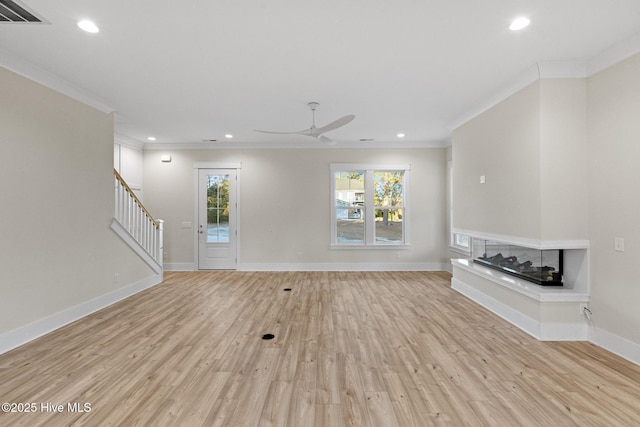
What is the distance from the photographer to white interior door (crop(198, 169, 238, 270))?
6598 mm

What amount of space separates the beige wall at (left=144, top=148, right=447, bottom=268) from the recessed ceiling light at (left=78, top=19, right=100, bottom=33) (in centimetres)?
420

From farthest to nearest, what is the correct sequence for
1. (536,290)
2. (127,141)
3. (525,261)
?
(127,141) < (525,261) < (536,290)

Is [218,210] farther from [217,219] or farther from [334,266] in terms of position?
[334,266]

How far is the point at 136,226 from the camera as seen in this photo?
4977mm

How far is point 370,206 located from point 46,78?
5.66 metres

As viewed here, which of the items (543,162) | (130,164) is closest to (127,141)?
(130,164)

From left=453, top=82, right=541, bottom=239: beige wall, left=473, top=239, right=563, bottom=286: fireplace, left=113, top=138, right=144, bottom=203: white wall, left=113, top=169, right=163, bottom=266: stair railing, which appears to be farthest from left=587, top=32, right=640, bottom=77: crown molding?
left=113, top=138, right=144, bottom=203: white wall

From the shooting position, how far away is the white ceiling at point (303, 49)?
7.18 feet

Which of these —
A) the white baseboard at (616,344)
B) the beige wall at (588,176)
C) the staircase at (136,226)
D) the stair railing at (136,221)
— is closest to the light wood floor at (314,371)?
the white baseboard at (616,344)

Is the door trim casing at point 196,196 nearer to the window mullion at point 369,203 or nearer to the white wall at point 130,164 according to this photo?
the white wall at point 130,164

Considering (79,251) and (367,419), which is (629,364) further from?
(79,251)

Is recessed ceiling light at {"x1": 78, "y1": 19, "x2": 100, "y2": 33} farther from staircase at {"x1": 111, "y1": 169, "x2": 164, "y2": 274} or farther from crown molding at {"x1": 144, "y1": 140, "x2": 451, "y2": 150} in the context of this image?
crown molding at {"x1": 144, "y1": 140, "x2": 451, "y2": 150}

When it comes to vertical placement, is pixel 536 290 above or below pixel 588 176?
below

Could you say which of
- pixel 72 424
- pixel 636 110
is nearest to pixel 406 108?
pixel 636 110
